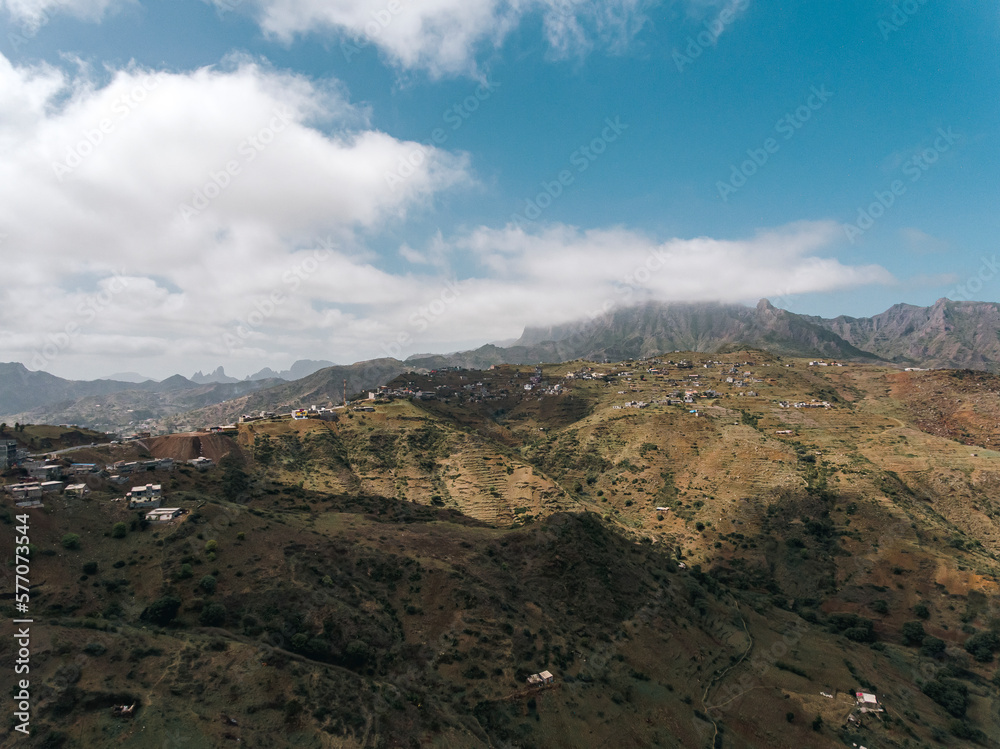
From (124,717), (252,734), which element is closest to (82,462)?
(124,717)

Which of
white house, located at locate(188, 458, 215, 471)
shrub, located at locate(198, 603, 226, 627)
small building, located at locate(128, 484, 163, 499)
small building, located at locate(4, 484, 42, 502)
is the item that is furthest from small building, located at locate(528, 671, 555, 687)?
white house, located at locate(188, 458, 215, 471)

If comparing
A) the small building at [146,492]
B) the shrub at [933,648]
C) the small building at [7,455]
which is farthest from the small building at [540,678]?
the small building at [7,455]

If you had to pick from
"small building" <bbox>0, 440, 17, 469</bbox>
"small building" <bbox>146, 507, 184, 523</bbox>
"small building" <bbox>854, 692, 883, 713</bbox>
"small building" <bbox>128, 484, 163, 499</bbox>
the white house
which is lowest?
"small building" <bbox>854, 692, 883, 713</bbox>

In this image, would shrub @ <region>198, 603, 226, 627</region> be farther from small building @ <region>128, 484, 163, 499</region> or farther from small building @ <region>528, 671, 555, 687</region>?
small building @ <region>528, 671, 555, 687</region>

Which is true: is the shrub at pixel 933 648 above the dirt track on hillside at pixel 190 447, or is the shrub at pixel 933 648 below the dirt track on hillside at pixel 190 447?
below

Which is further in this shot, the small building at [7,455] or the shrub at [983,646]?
the small building at [7,455]

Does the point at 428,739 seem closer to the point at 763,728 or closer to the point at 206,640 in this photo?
the point at 206,640

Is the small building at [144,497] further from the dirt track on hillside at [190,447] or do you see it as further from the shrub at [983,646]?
the shrub at [983,646]
